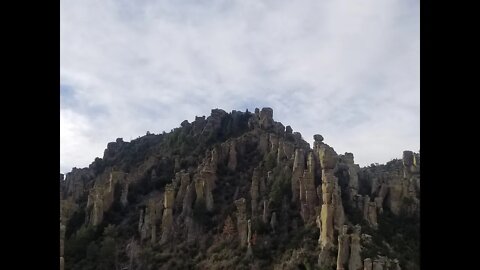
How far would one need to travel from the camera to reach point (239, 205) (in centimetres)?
2528

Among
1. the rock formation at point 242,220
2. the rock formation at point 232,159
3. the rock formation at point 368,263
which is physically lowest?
the rock formation at point 368,263

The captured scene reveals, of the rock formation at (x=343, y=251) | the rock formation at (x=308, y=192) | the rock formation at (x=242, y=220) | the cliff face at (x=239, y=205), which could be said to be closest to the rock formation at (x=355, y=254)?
the cliff face at (x=239, y=205)

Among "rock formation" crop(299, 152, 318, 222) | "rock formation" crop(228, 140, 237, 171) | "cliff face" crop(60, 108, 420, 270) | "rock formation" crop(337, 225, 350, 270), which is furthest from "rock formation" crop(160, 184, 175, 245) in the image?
"rock formation" crop(337, 225, 350, 270)

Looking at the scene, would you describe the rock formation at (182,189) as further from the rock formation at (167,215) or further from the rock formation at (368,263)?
the rock formation at (368,263)

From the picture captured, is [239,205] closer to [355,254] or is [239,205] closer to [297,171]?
[297,171]

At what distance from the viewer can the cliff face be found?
2039 centimetres

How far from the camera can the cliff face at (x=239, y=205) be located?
20.4m

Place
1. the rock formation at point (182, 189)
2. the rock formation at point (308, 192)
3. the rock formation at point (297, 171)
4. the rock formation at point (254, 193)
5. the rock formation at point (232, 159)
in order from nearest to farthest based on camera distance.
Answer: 1. the rock formation at point (308, 192)
2. the rock formation at point (254, 193)
3. the rock formation at point (297, 171)
4. the rock formation at point (182, 189)
5. the rock formation at point (232, 159)

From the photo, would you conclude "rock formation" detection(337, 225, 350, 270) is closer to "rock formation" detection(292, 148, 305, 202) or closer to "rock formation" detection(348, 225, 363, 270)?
"rock formation" detection(348, 225, 363, 270)

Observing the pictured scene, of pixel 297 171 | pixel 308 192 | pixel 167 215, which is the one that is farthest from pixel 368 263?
pixel 167 215

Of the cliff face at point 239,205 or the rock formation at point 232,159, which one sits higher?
the rock formation at point 232,159
